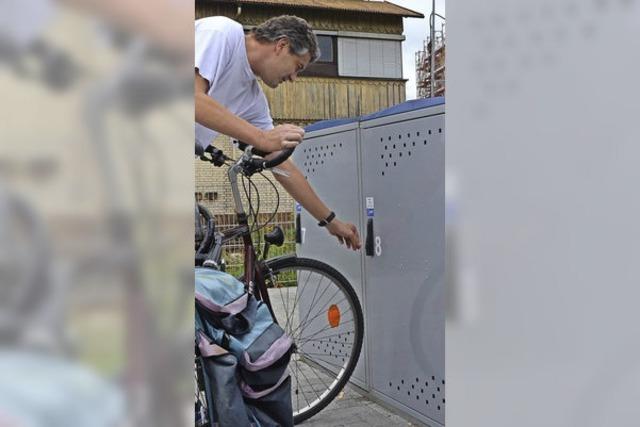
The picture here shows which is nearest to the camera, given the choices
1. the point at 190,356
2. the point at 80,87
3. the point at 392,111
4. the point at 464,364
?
the point at 80,87

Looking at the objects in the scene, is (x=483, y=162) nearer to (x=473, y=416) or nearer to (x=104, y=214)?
(x=473, y=416)

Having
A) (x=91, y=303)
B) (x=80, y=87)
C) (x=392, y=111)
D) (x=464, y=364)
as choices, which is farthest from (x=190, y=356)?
(x=392, y=111)

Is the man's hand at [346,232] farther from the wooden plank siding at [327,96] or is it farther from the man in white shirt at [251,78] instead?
the wooden plank siding at [327,96]

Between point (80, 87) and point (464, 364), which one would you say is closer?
point (80, 87)

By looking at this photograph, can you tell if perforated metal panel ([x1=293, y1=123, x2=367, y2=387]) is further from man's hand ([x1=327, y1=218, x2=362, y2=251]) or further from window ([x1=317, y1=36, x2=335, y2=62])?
window ([x1=317, y1=36, x2=335, y2=62])

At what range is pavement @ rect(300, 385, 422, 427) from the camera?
9.94 ft

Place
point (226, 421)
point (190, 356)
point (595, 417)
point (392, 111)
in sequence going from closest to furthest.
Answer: point (190, 356)
point (595, 417)
point (226, 421)
point (392, 111)

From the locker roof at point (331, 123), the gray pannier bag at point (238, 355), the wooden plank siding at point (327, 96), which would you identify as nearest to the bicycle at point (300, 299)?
the gray pannier bag at point (238, 355)

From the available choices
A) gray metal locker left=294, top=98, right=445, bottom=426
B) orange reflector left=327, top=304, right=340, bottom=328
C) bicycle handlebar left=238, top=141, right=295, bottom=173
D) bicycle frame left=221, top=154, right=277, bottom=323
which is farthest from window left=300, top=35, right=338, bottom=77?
bicycle handlebar left=238, top=141, right=295, bottom=173

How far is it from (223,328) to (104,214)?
133 centimetres

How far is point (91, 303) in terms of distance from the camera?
88cm

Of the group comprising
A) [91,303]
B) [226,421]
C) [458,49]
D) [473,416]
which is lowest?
[226,421]

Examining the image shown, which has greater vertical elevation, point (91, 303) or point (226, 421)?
point (91, 303)

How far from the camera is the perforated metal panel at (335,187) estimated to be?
321 centimetres
